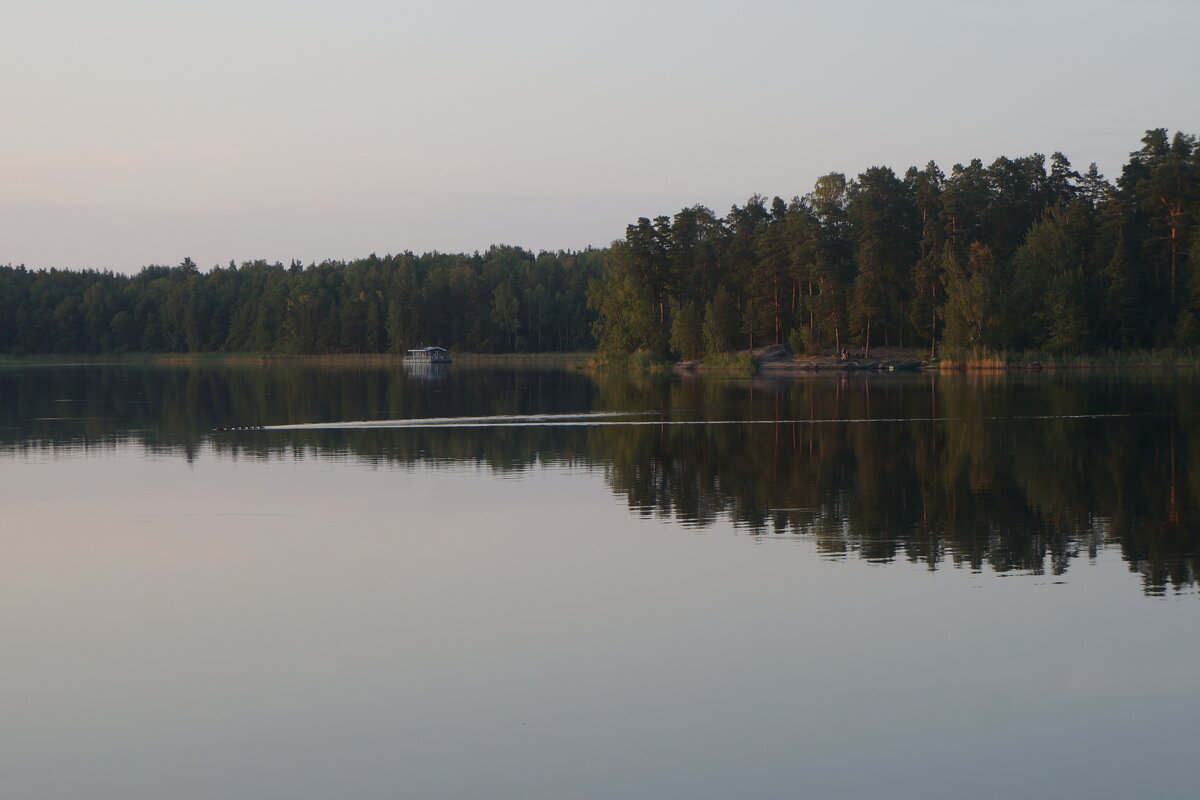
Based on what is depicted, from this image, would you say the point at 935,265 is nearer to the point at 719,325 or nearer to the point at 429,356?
the point at 719,325

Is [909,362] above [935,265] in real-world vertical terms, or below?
below

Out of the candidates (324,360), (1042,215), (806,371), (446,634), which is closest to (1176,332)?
(1042,215)

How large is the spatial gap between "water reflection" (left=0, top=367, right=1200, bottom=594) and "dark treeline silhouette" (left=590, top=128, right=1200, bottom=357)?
28.7m

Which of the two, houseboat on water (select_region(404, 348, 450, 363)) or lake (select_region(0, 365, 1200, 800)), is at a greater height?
houseboat on water (select_region(404, 348, 450, 363))

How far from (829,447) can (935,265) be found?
254 feet

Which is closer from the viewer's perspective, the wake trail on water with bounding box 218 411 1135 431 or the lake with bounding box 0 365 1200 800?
the lake with bounding box 0 365 1200 800

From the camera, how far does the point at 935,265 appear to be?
350 feet

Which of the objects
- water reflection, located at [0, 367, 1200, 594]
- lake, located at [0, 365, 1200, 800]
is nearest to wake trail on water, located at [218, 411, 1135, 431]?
water reflection, located at [0, 367, 1200, 594]

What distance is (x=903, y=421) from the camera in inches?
1683

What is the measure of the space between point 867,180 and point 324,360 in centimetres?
9900

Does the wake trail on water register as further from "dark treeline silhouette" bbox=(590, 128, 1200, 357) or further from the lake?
"dark treeline silhouette" bbox=(590, 128, 1200, 357)

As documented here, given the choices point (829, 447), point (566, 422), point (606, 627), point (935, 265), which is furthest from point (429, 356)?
point (606, 627)

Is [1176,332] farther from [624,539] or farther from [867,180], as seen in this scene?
[624,539]

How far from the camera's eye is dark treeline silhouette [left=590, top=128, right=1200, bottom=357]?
323ft
